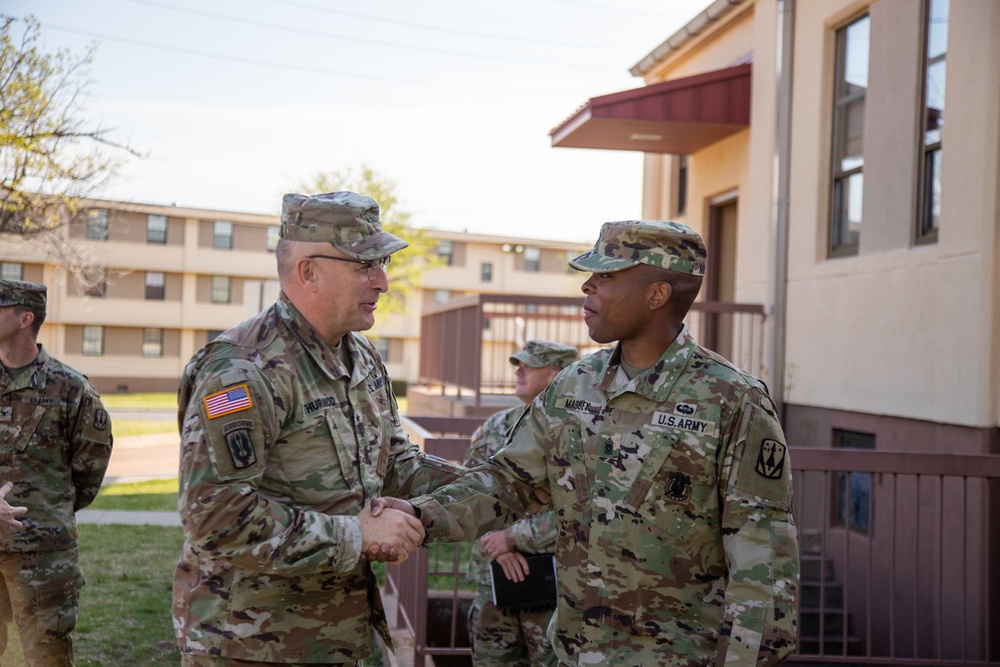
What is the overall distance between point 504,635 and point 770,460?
300 cm

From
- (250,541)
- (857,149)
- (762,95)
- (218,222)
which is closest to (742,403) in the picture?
(250,541)

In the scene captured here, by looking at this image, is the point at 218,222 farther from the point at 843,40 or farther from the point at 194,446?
the point at 194,446

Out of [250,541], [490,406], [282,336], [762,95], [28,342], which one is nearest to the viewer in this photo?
[250,541]

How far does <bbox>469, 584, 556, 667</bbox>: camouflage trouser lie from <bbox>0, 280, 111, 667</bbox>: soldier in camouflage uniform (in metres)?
2.27

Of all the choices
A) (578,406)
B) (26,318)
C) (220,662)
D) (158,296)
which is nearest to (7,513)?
(26,318)

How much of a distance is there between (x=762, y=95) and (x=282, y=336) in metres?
8.36

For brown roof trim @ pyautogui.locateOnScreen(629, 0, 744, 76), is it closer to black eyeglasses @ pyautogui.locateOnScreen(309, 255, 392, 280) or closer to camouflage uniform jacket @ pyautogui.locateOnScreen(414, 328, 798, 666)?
black eyeglasses @ pyautogui.locateOnScreen(309, 255, 392, 280)

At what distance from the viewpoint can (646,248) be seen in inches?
129

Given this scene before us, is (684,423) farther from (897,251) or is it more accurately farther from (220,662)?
(897,251)

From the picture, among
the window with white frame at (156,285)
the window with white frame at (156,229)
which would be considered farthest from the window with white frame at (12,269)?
the window with white frame at (156,229)

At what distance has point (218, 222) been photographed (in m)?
49.7

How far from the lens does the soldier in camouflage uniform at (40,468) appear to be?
17.6 ft

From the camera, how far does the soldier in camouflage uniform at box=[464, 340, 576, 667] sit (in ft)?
16.9

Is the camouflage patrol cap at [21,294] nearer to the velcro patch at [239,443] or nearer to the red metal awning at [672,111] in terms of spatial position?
the velcro patch at [239,443]
